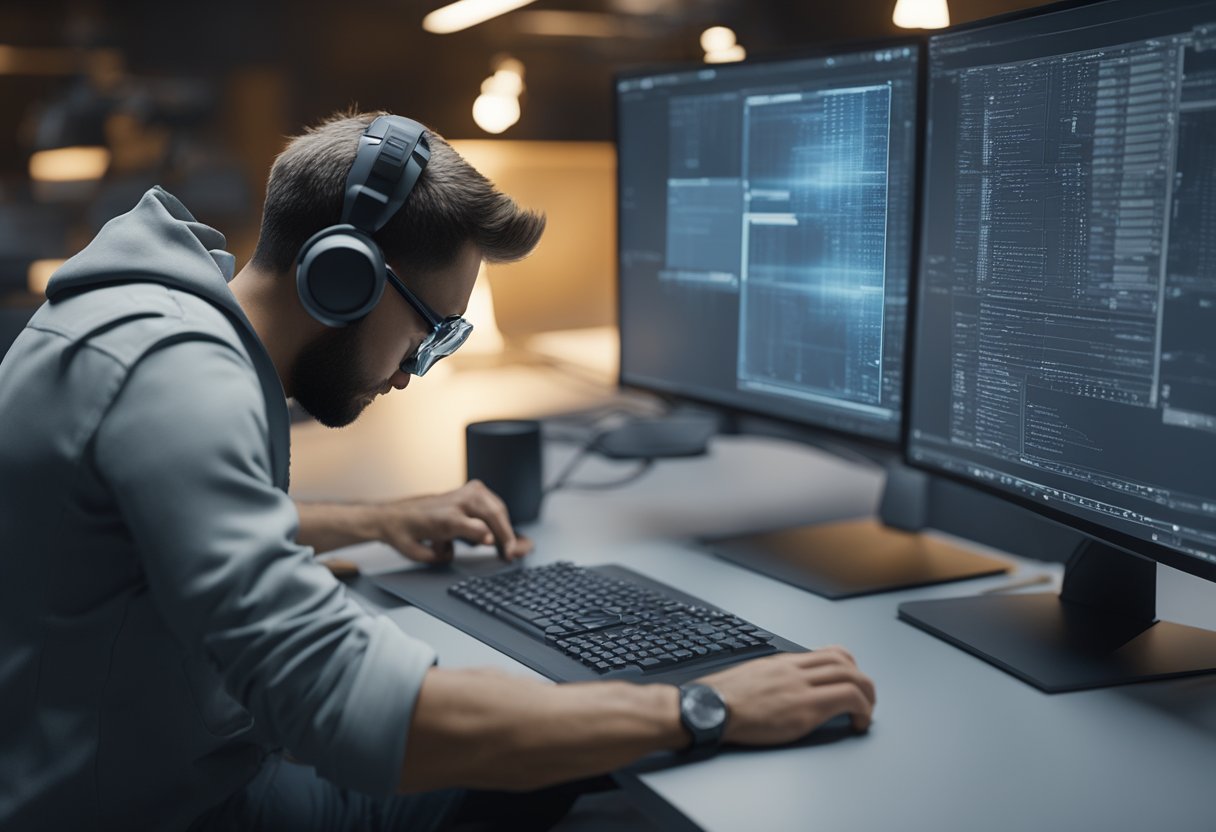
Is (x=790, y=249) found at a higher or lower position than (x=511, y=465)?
higher

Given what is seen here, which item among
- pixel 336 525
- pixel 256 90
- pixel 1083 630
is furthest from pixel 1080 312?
pixel 256 90

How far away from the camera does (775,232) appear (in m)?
1.27

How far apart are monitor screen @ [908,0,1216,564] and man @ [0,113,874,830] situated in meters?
0.28

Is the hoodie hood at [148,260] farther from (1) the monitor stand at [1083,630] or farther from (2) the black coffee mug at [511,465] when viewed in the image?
(1) the monitor stand at [1083,630]

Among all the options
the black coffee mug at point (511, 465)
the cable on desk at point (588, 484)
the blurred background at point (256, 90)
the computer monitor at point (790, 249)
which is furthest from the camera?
the blurred background at point (256, 90)

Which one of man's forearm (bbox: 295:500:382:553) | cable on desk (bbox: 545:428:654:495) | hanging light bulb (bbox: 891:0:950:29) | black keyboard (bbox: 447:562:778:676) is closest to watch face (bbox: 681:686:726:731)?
black keyboard (bbox: 447:562:778:676)

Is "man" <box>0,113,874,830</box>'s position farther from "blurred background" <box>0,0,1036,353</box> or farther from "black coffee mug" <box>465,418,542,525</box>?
"blurred background" <box>0,0,1036,353</box>

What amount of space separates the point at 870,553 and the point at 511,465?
0.44m

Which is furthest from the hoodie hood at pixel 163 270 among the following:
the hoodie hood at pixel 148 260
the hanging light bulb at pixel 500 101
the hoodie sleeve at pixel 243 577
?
the hanging light bulb at pixel 500 101

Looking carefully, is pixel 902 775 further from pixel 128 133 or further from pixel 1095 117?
pixel 128 133

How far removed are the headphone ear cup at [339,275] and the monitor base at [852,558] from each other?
0.54 metres

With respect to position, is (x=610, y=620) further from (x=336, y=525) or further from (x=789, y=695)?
(x=336, y=525)

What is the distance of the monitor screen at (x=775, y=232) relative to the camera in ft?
3.75

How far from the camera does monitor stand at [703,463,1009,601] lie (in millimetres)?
1153
